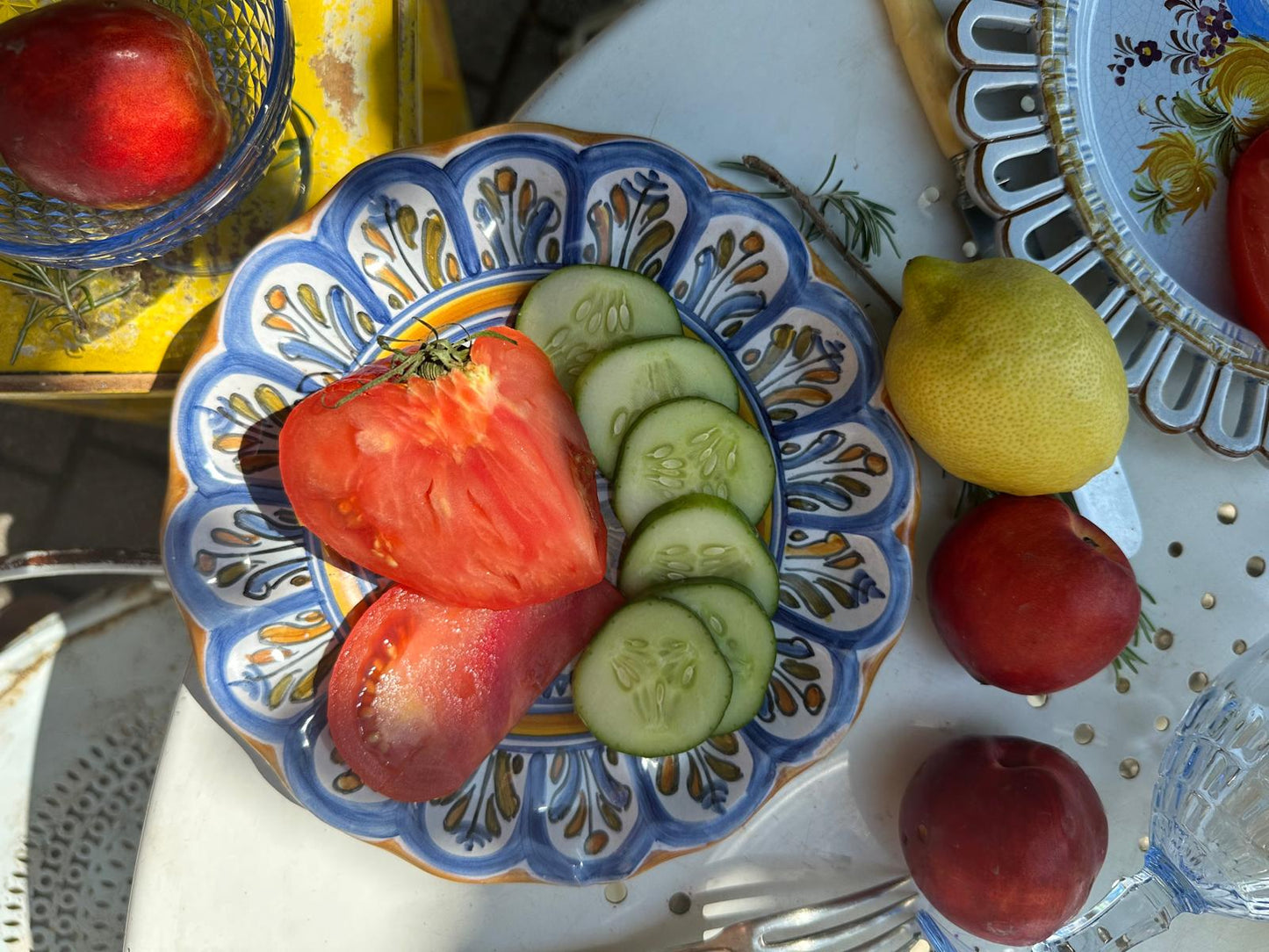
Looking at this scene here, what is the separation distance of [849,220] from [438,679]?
26.3 inches

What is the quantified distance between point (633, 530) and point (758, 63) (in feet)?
1.75

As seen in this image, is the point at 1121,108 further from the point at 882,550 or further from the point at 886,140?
the point at 882,550

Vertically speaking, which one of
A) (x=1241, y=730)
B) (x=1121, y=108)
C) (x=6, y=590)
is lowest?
(x=1241, y=730)

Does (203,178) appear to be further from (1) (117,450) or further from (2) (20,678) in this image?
(1) (117,450)

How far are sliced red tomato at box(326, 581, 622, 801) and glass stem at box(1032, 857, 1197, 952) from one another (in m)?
0.66

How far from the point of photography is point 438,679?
955mm

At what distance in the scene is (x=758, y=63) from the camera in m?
1.03

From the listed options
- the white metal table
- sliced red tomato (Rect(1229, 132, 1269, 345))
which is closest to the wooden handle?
the white metal table

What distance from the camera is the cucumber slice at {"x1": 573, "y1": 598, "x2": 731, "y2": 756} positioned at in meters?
0.91

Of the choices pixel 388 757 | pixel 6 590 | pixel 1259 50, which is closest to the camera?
pixel 388 757

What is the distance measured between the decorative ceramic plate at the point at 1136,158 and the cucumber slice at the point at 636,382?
0.35 meters

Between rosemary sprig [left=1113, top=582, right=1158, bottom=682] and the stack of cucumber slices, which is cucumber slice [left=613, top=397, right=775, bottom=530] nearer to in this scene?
the stack of cucumber slices

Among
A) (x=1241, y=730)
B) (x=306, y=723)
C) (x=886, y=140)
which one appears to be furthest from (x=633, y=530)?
(x=1241, y=730)

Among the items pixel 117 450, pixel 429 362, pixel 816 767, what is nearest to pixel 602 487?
pixel 429 362
